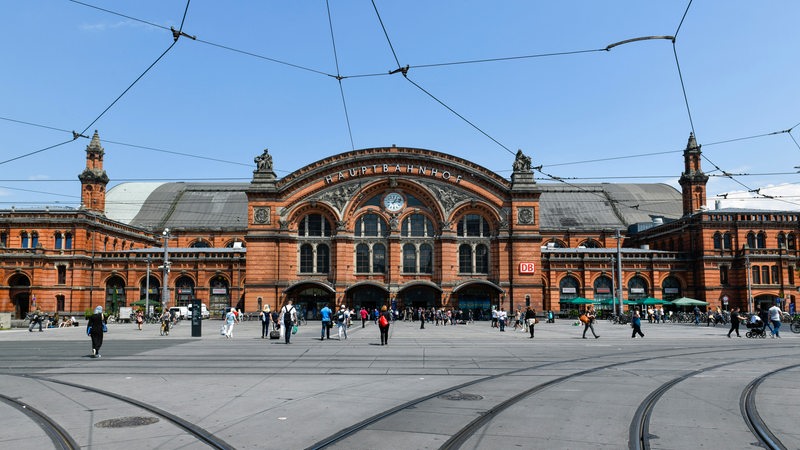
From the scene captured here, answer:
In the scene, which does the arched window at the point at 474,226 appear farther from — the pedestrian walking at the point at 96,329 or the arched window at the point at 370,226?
the pedestrian walking at the point at 96,329

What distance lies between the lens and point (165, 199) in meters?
84.0

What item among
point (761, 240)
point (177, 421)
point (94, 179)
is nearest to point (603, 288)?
point (761, 240)

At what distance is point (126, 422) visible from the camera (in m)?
9.45

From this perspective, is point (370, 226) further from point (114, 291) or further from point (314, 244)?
point (114, 291)

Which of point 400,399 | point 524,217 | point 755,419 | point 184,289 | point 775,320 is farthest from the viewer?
point 184,289

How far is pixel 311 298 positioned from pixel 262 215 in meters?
8.40

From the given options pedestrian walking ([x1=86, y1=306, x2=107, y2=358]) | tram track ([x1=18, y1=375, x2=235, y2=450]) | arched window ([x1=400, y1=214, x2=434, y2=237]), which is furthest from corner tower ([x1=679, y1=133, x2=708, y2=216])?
tram track ([x1=18, y1=375, x2=235, y2=450])

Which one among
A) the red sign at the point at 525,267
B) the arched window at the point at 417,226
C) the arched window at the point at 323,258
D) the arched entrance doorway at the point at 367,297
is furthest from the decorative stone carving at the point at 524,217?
the arched window at the point at 323,258

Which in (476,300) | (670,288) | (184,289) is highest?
(184,289)

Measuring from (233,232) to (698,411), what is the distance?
71.4m

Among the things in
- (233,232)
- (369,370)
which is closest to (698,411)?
(369,370)

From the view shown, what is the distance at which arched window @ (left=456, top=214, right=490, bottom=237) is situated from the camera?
55781 millimetres

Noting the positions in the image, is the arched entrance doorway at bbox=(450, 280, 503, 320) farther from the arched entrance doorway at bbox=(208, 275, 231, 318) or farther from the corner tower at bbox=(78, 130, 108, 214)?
the corner tower at bbox=(78, 130, 108, 214)

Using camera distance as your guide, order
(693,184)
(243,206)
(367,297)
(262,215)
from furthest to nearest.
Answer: (243,206), (693,184), (367,297), (262,215)
